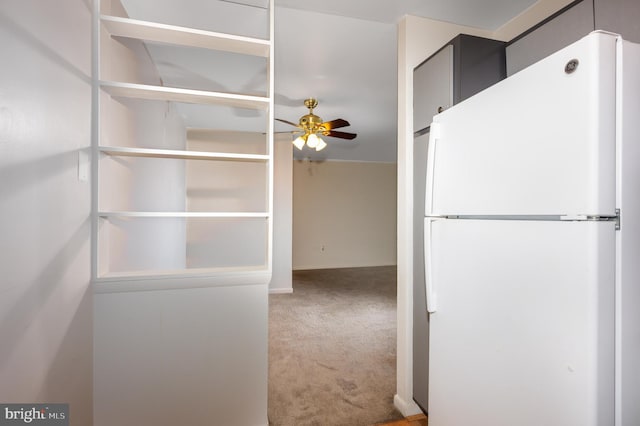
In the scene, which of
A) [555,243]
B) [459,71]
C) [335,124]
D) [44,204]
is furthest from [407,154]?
[44,204]

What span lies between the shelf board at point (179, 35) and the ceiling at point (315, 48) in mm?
359

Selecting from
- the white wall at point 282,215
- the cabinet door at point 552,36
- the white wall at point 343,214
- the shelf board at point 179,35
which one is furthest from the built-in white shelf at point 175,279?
the white wall at point 343,214

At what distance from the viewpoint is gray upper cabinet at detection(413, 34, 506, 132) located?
155 cm

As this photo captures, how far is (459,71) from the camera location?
1548mm

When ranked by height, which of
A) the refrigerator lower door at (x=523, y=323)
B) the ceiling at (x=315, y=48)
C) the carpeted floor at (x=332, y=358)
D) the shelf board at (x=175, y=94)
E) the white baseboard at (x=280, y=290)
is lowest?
the carpeted floor at (x=332, y=358)

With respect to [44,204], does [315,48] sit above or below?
above

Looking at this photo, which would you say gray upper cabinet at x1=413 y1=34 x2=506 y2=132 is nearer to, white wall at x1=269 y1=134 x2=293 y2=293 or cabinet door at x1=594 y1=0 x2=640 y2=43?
cabinet door at x1=594 y1=0 x2=640 y2=43

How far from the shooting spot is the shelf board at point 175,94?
1405 mm

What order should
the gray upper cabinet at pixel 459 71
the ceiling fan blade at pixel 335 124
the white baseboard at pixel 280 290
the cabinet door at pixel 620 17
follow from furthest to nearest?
1. the white baseboard at pixel 280 290
2. the ceiling fan blade at pixel 335 124
3. the gray upper cabinet at pixel 459 71
4. the cabinet door at pixel 620 17

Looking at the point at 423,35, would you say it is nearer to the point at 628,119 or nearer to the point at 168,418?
the point at 628,119

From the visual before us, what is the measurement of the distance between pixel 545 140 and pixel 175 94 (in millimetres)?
1578

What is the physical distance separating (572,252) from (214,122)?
4223mm

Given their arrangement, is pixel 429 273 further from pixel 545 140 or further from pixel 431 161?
pixel 545 140

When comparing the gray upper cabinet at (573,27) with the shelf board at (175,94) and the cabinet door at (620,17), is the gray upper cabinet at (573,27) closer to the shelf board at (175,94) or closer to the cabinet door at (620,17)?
the cabinet door at (620,17)
